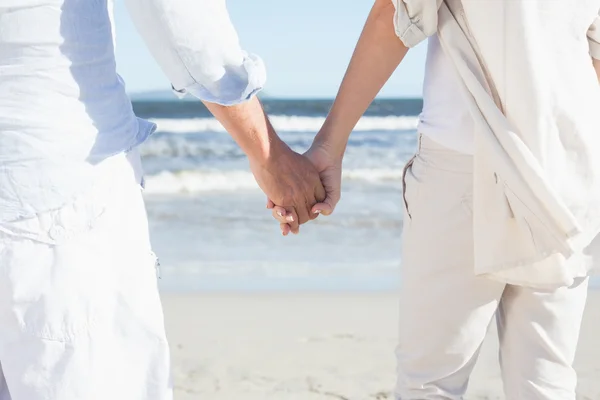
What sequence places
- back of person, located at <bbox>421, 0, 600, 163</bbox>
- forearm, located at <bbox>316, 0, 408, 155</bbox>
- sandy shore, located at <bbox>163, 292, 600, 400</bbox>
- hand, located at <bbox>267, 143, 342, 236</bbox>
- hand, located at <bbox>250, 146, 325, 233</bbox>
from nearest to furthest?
back of person, located at <bbox>421, 0, 600, 163</bbox> → forearm, located at <bbox>316, 0, 408, 155</bbox> → hand, located at <bbox>250, 146, 325, 233</bbox> → hand, located at <bbox>267, 143, 342, 236</bbox> → sandy shore, located at <bbox>163, 292, 600, 400</bbox>

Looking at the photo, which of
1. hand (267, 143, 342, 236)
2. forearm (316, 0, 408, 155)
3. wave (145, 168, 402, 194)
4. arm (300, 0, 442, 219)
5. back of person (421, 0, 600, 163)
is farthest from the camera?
wave (145, 168, 402, 194)

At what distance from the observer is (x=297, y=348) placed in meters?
3.92

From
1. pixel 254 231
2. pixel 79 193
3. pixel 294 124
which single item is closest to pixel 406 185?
pixel 79 193

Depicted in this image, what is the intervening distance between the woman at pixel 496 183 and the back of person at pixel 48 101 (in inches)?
25.1

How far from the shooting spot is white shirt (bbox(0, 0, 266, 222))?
1319 mm

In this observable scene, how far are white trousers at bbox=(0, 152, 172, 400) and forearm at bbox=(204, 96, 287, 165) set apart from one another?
33 cm

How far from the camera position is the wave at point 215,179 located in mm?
9430

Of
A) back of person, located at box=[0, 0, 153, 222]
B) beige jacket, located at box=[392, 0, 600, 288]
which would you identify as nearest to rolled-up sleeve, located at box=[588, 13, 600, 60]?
beige jacket, located at box=[392, 0, 600, 288]

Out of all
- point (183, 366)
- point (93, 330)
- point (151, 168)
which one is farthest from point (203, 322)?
point (151, 168)

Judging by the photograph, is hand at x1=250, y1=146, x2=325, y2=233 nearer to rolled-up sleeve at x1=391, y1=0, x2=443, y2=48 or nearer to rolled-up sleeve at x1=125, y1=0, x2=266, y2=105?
rolled-up sleeve at x1=391, y1=0, x2=443, y2=48

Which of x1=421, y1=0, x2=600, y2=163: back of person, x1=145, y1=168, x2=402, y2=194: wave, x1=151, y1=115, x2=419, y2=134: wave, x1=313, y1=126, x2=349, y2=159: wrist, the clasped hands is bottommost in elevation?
x1=151, y1=115, x2=419, y2=134: wave

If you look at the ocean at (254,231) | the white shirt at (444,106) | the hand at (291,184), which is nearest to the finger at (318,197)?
the hand at (291,184)

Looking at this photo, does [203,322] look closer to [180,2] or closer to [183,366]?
[183,366]

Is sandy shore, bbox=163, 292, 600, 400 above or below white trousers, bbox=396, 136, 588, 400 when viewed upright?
below
